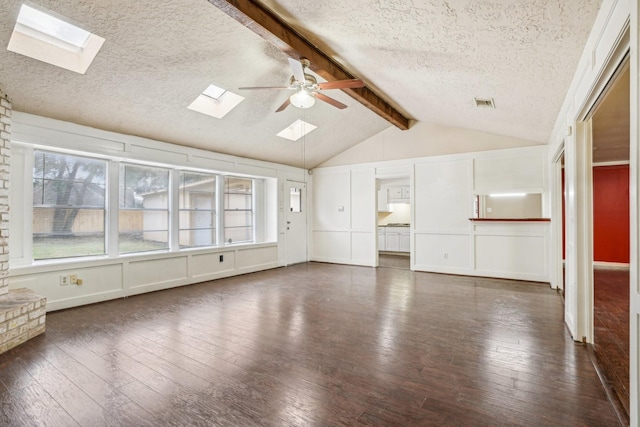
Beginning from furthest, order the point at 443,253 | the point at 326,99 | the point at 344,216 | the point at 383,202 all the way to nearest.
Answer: the point at 383,202, the point at 344,216, the point at 443,253, the point at 326,99

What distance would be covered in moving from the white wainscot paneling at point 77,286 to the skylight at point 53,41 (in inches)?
102

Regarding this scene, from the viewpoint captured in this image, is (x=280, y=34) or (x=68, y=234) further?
(x=68, y=234)

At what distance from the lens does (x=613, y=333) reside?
316 centimetres

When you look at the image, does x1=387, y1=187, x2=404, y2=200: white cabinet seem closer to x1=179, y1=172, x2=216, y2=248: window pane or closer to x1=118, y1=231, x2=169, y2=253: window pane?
x1=179, y1=172, x2=216, y2=248: window pane


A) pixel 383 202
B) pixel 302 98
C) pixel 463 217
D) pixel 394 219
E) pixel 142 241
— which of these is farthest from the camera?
pixel 394 219

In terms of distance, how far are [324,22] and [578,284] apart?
3.48 m

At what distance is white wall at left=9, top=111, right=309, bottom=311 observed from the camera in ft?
12.7

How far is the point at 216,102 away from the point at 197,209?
6.90 feet

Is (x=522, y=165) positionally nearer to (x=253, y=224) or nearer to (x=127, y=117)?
(x=253, y=224)

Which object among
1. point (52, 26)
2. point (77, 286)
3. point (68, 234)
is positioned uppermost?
point (52, 26)

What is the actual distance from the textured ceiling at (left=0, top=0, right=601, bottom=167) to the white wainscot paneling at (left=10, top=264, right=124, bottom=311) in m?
2.04

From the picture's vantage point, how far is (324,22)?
2998 millimetres

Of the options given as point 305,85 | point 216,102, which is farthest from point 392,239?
point 305,85

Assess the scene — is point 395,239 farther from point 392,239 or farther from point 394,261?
point 394,261
